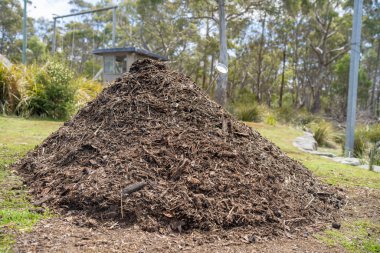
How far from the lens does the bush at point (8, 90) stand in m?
8.43

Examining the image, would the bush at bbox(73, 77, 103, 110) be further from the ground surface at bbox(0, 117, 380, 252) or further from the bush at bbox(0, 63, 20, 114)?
the ground surface at bbox(0, 117, 380, 252)

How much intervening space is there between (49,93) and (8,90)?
97 centimetres

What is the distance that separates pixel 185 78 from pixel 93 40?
3604 cm

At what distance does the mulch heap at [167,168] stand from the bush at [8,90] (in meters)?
5.46

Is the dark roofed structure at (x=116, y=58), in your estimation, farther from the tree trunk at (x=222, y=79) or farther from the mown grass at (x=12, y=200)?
the mown grass at (x=12, y=200)

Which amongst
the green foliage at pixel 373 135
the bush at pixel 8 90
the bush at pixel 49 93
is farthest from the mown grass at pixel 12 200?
the green foliage at pixel 373 135

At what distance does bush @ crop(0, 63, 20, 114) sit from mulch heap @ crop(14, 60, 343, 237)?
5.46 m

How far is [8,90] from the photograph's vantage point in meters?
8.52

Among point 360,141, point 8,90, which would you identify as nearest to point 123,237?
point 8,90

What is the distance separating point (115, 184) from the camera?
2605 millimetres

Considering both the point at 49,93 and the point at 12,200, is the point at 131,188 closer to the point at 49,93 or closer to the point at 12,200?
the point at 12,200

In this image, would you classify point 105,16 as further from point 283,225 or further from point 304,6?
point 283,225

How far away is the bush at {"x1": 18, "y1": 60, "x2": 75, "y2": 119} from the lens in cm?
855

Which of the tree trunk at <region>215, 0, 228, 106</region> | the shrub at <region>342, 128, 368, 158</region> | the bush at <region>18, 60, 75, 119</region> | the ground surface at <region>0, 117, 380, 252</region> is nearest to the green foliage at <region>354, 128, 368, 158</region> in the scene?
the shrub at <region>342, 128, 368, 158</region>
